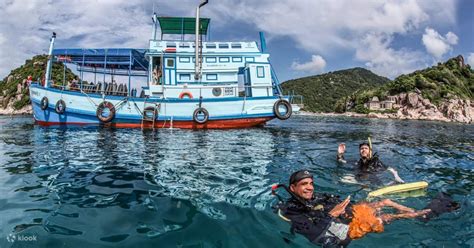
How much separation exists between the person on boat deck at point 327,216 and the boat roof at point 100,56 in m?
18.7

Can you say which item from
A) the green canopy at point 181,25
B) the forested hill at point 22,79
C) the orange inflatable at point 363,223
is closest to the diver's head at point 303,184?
the orange inflatable at point 363,223

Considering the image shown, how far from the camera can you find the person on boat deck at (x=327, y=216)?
3746 mm

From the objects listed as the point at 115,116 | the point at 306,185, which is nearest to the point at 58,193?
the point at 306,185

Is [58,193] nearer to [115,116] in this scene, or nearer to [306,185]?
[306,185]

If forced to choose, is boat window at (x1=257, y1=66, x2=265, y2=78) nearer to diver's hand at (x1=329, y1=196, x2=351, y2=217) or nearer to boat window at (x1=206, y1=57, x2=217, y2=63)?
boat window at (x1=206, y1=57, x2=217, y2=63)

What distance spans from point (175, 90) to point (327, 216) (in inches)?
694

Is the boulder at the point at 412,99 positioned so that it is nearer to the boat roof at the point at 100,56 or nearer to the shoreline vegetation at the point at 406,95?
the shoreline vegetation at the point at 406,95

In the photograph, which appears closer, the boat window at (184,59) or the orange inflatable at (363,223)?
the orange inflatable at (363,223)

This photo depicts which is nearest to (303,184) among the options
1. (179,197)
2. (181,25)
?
(179,197)

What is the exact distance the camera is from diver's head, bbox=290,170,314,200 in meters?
4.30

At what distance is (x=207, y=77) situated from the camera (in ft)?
71.5

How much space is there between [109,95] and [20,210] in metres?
16.2

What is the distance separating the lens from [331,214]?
13.5 feet

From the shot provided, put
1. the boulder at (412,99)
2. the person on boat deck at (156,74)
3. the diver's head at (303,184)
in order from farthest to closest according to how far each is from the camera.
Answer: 1. the boulder at (412,99)
2. the person on boat deck at (156,74)
3. the diver's head at (303,184)
